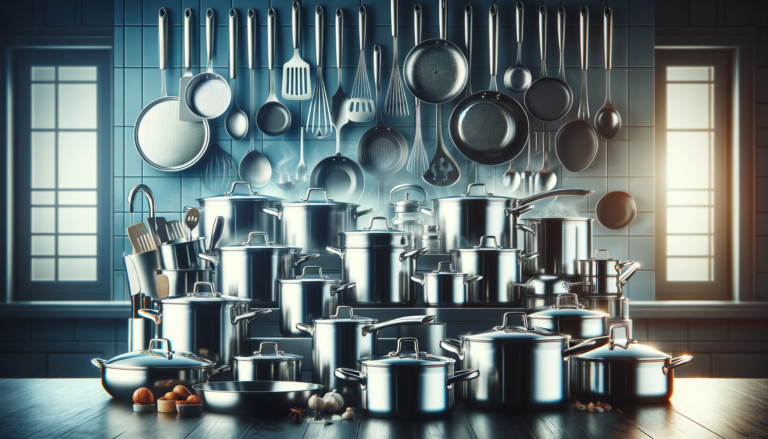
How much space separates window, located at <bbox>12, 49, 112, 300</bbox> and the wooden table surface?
1691mm

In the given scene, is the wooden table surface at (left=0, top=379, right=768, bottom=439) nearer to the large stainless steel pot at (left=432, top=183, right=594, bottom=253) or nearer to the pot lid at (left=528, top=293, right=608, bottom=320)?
the pot lid at (left=528, top=293, right=608, bottom=320)

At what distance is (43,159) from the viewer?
302cm

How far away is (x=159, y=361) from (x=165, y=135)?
1.62m

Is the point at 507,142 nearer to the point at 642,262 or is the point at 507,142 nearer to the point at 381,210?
the point at 381,210

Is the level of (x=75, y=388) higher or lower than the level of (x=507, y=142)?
lower

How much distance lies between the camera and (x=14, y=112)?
3.00m

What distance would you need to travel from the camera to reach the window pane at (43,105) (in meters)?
3.02

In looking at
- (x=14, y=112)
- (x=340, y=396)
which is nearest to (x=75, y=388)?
(x=340, y=396)

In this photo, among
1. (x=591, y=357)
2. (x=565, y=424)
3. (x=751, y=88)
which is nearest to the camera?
(x=565, y=424)

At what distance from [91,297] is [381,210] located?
138 centimetres

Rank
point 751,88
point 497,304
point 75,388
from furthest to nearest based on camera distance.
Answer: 1. point 751,88
2. point 497,304
3. point 75,388

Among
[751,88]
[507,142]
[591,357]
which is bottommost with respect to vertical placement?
[591,357]

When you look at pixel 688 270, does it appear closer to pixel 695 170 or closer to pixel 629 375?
pixel 695 170

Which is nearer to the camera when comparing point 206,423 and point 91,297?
point 206,423
